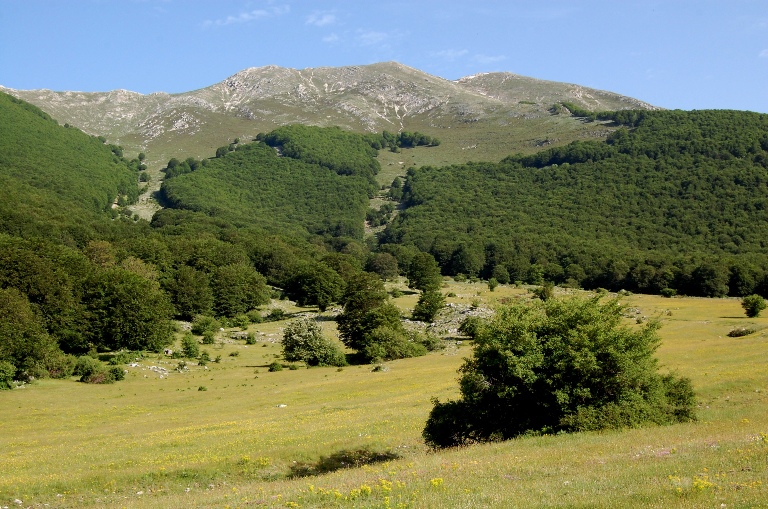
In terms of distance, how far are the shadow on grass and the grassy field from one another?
168 mm

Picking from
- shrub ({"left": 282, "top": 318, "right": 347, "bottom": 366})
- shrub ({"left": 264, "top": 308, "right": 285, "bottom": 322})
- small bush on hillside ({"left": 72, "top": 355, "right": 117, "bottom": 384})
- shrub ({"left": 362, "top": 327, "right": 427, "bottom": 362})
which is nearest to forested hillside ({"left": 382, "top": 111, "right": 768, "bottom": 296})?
shrub ({"left": 264, "top": 308, "right": 285, "bottom": 322})

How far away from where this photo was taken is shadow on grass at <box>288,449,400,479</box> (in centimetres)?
2324

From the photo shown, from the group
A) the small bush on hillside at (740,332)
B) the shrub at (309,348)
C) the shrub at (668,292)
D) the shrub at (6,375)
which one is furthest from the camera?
the shrub at (668,292)

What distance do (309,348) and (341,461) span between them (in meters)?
39.4

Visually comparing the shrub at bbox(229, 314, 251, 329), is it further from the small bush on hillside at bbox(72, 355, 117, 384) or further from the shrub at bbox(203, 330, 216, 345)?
the small bush on hillside at bbox(72, 355, 117, 384)

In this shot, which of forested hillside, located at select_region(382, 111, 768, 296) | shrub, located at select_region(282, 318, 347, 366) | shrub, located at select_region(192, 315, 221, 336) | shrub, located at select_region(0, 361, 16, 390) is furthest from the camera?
forested hillside, located at select_region(382, 111, 768, 296)

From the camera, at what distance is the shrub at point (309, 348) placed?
62906 millimetres

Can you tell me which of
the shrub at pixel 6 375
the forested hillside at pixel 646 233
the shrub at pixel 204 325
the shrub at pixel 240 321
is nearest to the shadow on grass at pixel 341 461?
the shrub at pixel 6 375

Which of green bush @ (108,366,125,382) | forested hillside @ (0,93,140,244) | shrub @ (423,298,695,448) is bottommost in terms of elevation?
green bush @ (108,366,125,382)

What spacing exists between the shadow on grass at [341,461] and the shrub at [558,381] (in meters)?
2.10

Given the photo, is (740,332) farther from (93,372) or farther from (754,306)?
(93,372)

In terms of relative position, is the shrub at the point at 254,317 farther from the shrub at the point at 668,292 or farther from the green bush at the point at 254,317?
the shrub at the point at 668,292

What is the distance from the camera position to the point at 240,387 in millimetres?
50344

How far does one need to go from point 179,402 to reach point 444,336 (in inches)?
1564
